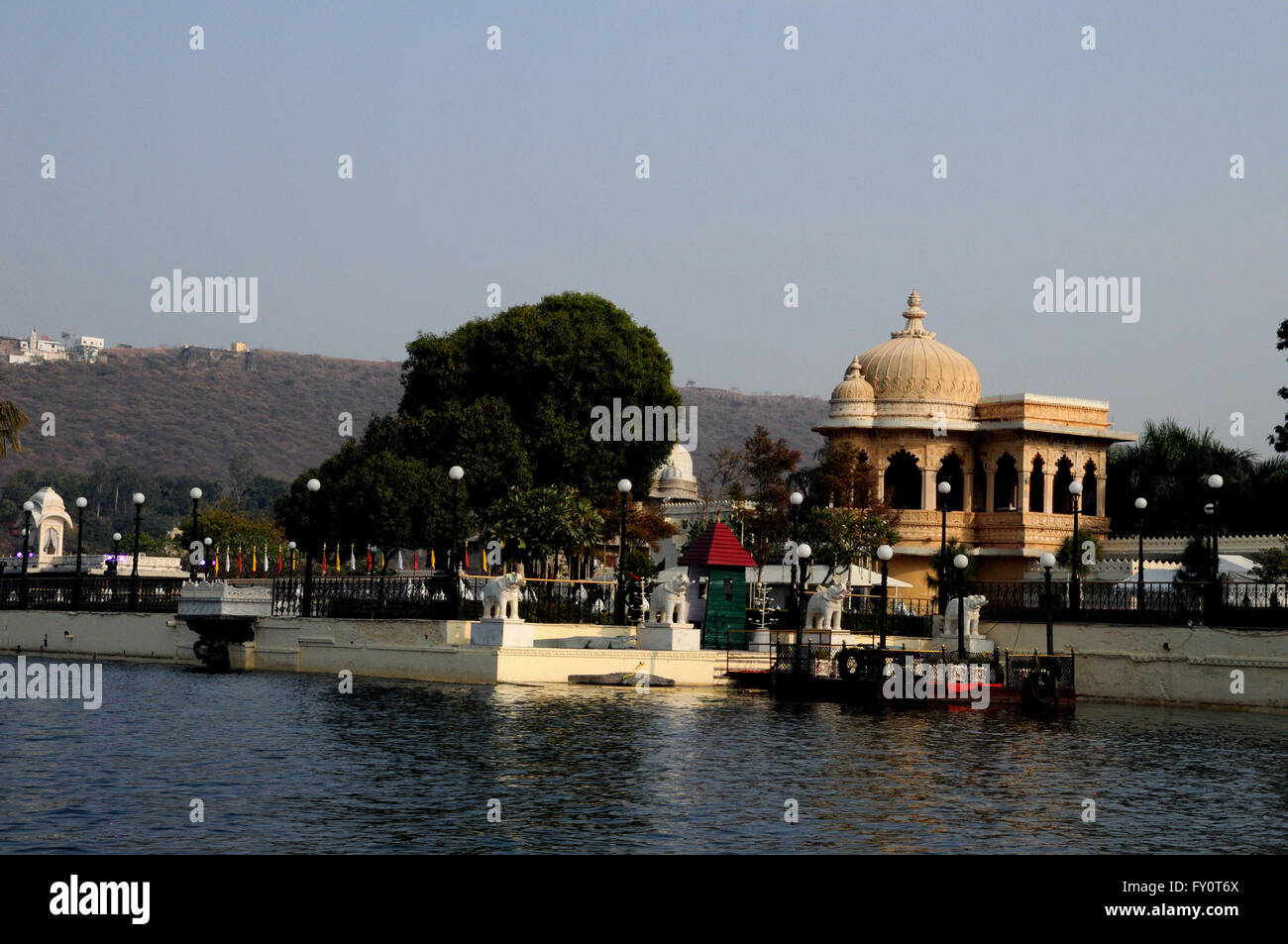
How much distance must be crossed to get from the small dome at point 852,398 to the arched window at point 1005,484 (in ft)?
19.1

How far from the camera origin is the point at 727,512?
2378 inches

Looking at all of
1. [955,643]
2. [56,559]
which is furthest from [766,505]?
[56,559]

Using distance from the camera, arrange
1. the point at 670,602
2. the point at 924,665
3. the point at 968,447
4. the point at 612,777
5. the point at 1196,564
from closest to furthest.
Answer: the point at 612,777 < the point at 924,665 < the point at 670,602 < the point at 1196,564 < the point at 968,447

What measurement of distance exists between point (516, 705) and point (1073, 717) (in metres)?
11.8

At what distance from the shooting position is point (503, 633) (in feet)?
118

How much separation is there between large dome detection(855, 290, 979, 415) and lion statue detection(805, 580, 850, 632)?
66.7 feet

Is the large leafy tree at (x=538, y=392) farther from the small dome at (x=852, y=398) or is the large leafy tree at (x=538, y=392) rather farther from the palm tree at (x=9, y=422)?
the palm tree at (x=9, y=422)

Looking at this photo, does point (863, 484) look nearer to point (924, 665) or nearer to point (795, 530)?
point (795, 530)

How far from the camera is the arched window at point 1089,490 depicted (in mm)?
60459

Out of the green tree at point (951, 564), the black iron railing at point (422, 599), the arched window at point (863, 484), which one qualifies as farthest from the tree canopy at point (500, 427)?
the green tree at point (951, 564)

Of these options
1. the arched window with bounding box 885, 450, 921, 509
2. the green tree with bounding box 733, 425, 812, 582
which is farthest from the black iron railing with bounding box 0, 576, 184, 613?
the arched window with bounding box 885, 450, 921, 509

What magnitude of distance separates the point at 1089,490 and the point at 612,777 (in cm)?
4386
